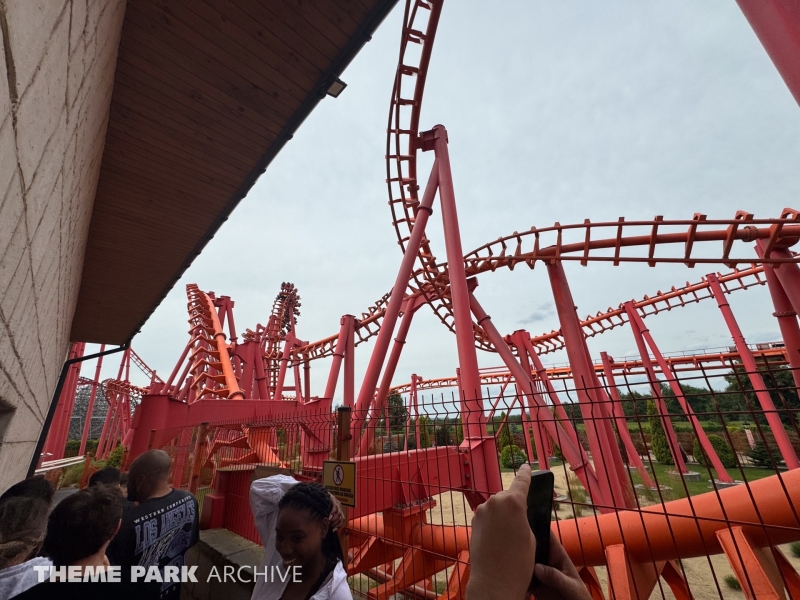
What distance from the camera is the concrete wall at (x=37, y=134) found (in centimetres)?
61

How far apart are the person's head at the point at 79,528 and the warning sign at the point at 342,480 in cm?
120

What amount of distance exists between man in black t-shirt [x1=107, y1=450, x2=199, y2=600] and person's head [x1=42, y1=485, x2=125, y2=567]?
2.35 ft

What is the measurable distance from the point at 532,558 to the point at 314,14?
229 cm

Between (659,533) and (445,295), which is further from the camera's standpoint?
(445,295)

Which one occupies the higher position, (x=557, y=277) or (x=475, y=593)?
(x=557, y=277)

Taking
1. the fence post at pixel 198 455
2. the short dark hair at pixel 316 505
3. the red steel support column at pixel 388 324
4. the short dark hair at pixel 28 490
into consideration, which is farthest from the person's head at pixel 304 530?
the fence post at pixel 198 455

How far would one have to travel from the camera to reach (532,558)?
22.9 inches

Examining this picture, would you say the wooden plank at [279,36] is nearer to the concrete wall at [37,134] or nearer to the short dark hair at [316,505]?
the concrete wall at [37,134]

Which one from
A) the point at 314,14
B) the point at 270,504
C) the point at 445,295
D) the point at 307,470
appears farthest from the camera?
the point at 445,295

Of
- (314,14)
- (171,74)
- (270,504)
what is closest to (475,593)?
(270,504)

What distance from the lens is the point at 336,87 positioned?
82.2 inches

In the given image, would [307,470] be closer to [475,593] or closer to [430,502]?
[430,502]

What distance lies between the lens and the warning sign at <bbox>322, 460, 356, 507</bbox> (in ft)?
7.63

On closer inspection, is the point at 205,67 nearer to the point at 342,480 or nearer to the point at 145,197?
the point at 145,197
